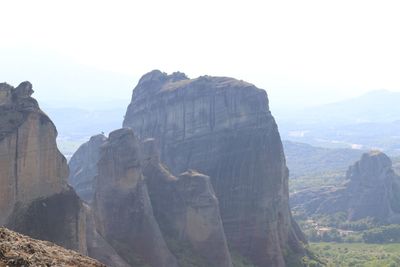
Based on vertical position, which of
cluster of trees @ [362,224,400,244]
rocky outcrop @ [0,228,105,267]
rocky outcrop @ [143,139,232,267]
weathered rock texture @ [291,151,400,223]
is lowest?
cluster of trees @ [362,224,400,244]

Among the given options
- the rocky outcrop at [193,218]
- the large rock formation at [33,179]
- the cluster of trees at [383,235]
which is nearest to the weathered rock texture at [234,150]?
the rocky outcrop at [193,218]

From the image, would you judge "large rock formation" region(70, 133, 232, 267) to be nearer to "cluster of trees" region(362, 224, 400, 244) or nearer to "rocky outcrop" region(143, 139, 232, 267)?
"rocky outcrop" region(143, 139, 232, 267)

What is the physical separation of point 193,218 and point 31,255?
30427mm

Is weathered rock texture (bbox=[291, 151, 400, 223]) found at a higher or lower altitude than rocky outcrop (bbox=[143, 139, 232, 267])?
lower

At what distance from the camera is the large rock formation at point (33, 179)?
30656mm

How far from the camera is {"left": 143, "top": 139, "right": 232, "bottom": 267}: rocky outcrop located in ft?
143

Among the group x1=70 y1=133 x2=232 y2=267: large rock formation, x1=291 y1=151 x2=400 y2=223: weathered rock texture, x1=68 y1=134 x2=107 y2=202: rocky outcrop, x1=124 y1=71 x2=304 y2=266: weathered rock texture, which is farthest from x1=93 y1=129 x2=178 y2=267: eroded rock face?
x1=291 y1=151 x2=400 y2=223: weathered rock texture

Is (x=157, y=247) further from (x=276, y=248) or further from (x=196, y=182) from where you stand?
(x=276, y=248)

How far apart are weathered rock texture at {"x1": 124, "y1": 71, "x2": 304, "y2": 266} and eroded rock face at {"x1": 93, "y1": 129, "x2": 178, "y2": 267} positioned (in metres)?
10.1

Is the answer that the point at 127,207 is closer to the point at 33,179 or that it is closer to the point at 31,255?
the point at 33,179

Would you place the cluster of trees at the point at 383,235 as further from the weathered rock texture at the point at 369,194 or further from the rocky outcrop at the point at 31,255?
the rocky outcrop at the point at 31,255

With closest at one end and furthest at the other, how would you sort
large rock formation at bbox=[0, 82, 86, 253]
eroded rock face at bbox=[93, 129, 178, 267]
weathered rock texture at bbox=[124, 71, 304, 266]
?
large rock formation at bbox=[0, 82, 86, 253] < eroded rock face at bbox=[93, 129, 178, 267] < weathered rock texture at bbox=[124, 71, 304, 266]

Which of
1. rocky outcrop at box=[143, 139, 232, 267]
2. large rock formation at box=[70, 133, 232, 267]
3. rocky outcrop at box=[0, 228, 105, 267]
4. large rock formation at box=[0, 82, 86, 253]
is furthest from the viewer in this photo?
rocky outcrop at box=[143, 139, 232, 267]

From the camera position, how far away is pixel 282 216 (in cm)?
5269
